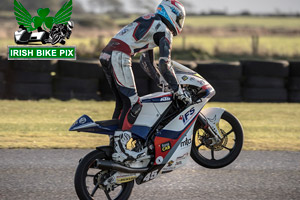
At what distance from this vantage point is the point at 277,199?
5.05 m

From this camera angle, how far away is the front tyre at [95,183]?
4.66 m

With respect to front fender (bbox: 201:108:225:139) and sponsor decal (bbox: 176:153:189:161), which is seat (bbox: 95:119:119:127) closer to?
sponsor decal (bbox: 176:153:189:161)

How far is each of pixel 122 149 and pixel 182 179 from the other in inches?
41.7

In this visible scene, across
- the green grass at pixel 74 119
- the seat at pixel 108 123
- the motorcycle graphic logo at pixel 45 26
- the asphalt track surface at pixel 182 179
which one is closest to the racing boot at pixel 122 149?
the seat at pixel 108 123

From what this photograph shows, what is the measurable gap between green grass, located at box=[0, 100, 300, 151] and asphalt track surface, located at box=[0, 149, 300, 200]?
103 cm

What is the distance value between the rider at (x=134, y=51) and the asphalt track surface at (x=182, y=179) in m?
0.66

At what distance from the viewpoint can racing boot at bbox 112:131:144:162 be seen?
4930 mm

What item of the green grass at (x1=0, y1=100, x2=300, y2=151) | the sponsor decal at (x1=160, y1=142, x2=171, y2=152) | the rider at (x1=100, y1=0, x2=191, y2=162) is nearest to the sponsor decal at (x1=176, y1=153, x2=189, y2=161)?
the sponsor decal at (x1=160, y1=142, x2=171, y2=152)

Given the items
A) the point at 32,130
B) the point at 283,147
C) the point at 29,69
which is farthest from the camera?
the point at 29,69

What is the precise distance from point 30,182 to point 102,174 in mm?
1086

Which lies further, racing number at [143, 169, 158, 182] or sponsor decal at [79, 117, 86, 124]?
racing number at [143, 169, 158, 182]

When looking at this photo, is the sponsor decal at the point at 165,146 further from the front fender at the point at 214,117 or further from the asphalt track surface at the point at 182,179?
the front fender at the point at 214,117

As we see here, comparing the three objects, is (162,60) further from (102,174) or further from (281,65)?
(281,65)

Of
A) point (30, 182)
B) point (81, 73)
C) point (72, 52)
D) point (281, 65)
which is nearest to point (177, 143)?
point (30, 182)
